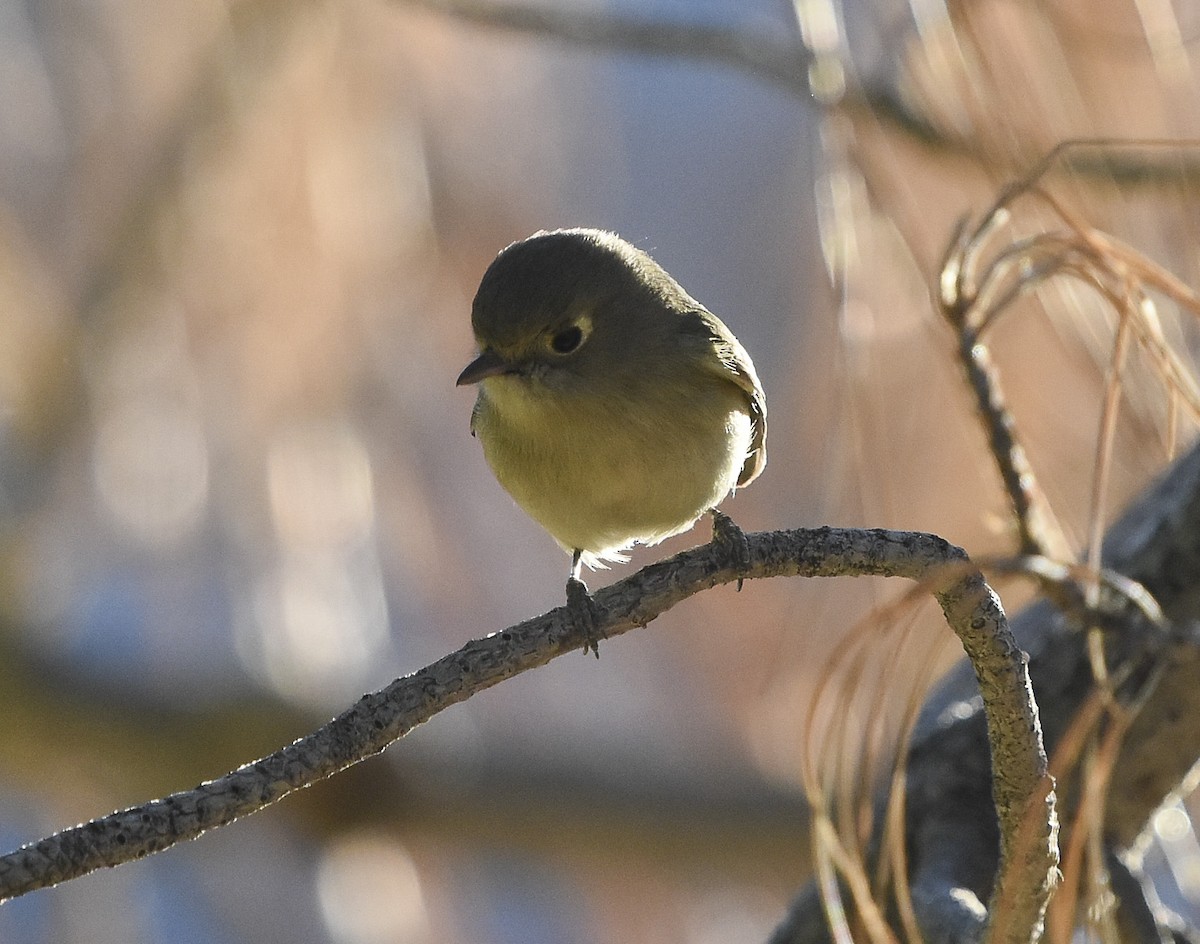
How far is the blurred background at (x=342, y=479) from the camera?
7.54 ft

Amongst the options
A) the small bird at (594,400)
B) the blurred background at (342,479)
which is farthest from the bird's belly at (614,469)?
the blurred background at (342,479)

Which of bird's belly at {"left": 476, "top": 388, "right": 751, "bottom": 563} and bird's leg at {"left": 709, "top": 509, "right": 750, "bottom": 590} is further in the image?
bird's belly at {"left": 476, "top": 388, "right": 751, "bottom": 563}

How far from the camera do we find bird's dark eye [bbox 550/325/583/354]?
1.59 metres

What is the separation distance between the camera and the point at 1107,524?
1.58 meters

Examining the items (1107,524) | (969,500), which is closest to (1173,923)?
(1107,524)

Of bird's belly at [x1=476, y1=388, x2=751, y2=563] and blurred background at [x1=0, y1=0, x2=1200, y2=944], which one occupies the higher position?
blurred background at [x1=0, y1=0, x2=1200, y2=944]

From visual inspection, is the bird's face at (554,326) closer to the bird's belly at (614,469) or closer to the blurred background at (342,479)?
the bird's belly at (614,469)

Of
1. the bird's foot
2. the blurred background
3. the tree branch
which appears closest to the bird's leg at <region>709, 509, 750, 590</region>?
the tree branch

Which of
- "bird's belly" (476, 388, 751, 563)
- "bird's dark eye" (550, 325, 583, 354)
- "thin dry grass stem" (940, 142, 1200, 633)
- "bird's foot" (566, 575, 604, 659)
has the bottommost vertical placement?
"bird's foot" (566, 575, 604, 659)

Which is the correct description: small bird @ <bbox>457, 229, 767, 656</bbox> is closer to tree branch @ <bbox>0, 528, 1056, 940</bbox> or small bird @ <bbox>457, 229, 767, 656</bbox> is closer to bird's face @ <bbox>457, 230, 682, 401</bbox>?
bird's face @ <bbox>457, 230, 682, 401</bbox>

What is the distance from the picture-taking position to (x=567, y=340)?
5.27ft

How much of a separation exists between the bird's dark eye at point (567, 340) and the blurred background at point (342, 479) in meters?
0.52

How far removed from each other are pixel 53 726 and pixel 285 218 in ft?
3.22

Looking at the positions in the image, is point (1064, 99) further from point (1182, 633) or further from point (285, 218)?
point (285, 218)
